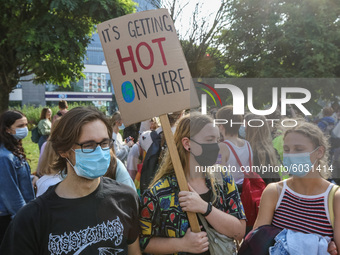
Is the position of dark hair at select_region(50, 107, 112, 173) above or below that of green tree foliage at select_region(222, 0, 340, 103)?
below

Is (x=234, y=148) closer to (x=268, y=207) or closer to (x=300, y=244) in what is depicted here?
(x=268, y=207)

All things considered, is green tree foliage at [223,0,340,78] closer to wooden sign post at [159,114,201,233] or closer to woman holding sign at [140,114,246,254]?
woman holding sign at [140,114,246,254]

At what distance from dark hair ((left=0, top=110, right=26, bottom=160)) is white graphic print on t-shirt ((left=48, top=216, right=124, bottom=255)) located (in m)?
2.08

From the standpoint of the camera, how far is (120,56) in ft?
7.47

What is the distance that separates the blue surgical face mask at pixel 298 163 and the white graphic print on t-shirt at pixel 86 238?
111cm

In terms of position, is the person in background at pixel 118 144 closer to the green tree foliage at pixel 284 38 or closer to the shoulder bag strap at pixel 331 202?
the shoulder bag strap at pixel 331 202

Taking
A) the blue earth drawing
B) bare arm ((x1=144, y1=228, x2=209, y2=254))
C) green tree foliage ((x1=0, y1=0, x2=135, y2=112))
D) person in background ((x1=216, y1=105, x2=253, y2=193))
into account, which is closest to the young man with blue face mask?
bare arm ((x1=144, y1=228, x2=209, y2=254))

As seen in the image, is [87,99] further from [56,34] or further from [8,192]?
[8,192]

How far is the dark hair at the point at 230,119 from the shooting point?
12.7 feet

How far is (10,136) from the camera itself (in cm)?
364

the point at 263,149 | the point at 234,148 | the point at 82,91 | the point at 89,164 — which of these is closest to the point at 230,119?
the point at 234,148

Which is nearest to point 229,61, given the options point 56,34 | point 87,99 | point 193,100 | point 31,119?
point 56,34

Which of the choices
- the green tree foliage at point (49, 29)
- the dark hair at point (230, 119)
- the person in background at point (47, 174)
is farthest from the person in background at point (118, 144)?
the green tree foliage at point (49, 29)

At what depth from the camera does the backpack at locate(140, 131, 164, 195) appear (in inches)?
148
